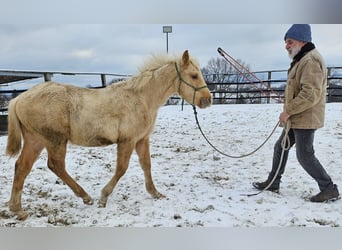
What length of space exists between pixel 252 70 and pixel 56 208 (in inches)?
45.6

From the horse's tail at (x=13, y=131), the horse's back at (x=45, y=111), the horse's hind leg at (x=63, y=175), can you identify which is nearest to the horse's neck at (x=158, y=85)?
the horse's back at (x=45, y=111)

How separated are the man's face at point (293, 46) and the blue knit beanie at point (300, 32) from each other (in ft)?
0.07

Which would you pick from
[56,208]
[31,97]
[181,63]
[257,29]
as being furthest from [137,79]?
[56,208]

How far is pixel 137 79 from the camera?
1.51 m

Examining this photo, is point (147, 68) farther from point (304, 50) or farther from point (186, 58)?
point (304, 50)

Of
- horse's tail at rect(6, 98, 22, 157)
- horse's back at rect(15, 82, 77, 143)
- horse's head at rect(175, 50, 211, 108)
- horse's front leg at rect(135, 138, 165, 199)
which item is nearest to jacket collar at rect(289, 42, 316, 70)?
horse's head at rect(175, 50, 211, 108)

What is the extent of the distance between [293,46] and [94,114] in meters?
1.00

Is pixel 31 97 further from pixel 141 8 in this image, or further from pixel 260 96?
pixel 260 96

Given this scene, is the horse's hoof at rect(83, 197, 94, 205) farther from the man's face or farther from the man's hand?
the man's face

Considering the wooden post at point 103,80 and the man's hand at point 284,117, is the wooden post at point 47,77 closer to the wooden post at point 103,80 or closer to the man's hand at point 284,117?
the wooden post at point 103,80

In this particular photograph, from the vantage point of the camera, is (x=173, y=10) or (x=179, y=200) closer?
(x=173, y=10)

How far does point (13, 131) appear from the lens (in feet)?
4.58

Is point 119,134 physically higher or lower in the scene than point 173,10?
lower

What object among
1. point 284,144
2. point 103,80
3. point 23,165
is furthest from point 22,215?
point 284,144
